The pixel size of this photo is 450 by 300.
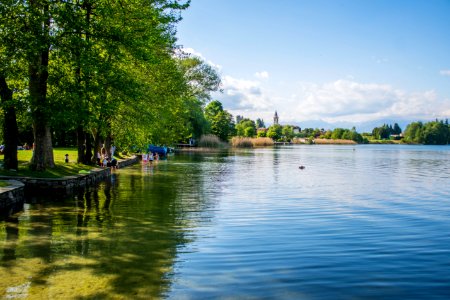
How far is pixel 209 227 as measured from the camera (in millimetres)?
15523

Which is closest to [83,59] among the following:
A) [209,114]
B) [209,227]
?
[209,227]

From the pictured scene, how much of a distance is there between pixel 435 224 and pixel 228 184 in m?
15.4

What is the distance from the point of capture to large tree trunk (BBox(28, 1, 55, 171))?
22.2m

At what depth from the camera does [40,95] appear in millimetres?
23828

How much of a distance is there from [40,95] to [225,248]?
1664 cm

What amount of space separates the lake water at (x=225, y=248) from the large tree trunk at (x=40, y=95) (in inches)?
161

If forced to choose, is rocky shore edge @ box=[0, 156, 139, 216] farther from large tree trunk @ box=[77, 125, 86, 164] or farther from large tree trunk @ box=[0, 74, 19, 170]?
large tree trunk @ box=[77, 125, 86, 164]

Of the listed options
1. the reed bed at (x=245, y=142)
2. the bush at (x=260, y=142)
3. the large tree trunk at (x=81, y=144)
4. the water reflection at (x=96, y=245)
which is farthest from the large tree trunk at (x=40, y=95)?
the bush at (x=260, y=142)

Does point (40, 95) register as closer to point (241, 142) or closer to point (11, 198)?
point (11, 198)

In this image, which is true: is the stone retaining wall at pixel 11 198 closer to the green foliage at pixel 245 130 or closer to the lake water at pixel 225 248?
the lake water at pixel 225 248

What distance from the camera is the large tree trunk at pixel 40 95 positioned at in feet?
72.9

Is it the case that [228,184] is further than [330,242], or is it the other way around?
[228,184]

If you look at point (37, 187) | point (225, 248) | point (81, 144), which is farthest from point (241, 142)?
point (225, 248)

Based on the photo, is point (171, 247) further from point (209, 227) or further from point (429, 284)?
point (429, 284)
